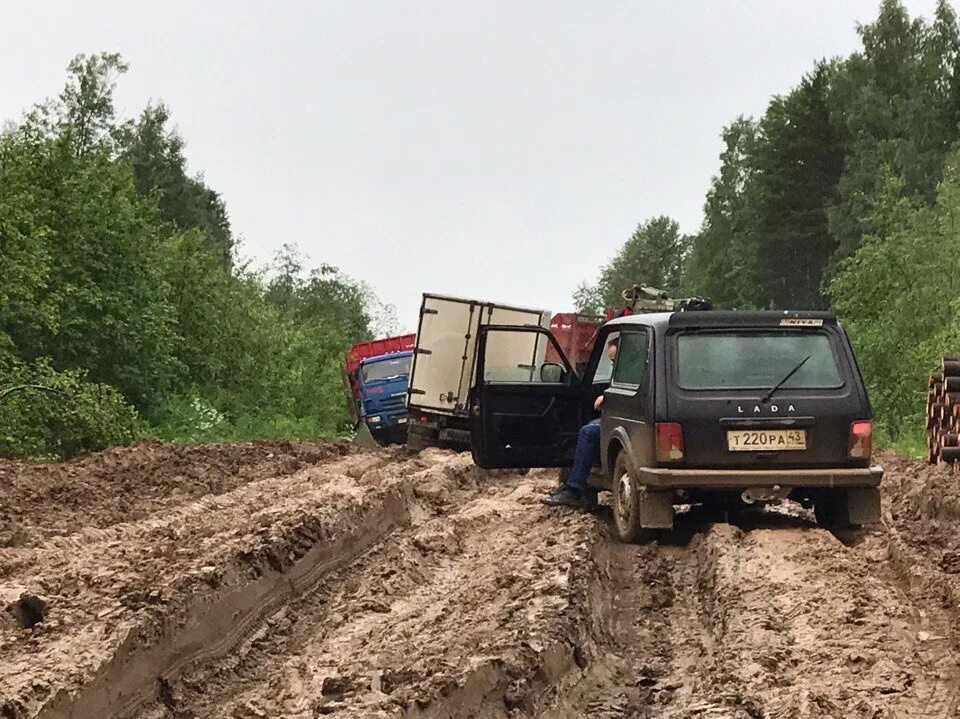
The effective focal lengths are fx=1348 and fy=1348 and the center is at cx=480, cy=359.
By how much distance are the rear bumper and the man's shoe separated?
185cm

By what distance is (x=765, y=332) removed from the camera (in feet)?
33.4

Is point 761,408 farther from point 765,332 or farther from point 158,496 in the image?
point 158,496

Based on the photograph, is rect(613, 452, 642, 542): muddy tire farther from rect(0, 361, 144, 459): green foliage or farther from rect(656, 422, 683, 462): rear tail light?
rect(0, 361, 144, 459): green foliage

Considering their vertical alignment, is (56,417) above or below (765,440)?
above

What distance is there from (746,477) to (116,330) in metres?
24.7

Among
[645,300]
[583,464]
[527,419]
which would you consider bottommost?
[583,464]

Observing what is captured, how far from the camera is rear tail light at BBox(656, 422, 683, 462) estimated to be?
9.80 metres

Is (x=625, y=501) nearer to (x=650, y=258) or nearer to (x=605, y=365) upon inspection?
(x=605, y=365)

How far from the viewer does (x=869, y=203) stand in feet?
183

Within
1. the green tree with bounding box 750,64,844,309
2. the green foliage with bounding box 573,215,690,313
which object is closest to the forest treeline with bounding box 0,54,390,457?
the green tree with bounding box 750,64,844,309

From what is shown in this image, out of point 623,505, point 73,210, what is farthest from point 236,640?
point 73,210

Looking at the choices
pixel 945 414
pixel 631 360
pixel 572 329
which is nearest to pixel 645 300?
pixel 572 329

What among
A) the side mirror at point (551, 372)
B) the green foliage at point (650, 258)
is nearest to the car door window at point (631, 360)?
the side mirror at point (551, 372)

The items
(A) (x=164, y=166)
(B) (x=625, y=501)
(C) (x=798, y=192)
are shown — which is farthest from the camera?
(A) (x=164, y=166)
